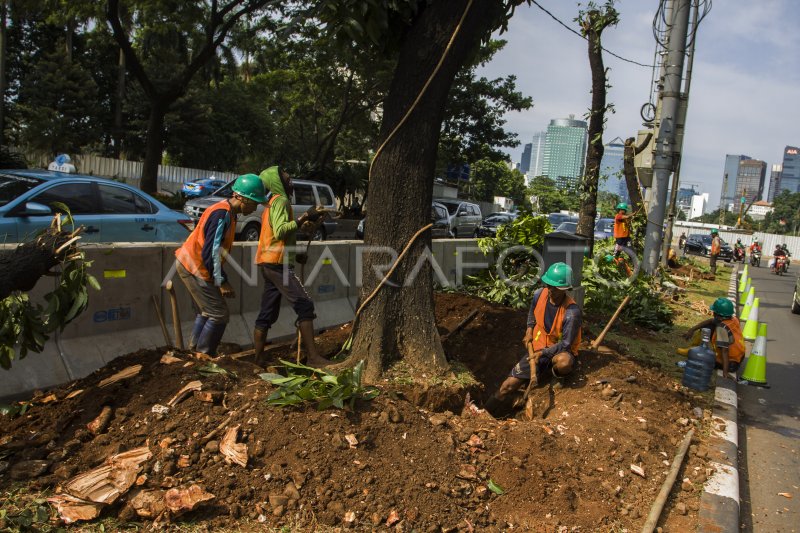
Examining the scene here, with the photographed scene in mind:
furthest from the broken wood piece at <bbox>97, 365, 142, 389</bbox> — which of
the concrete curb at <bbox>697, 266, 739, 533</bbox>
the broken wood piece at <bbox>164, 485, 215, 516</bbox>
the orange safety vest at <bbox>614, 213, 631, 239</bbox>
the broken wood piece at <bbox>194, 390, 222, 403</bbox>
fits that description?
the orange safety vest at <bbox>614, 213, 631, 239</bbox>

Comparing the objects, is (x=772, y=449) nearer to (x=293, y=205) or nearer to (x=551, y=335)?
(x=551, y=335)

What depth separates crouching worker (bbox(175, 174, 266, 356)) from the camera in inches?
206

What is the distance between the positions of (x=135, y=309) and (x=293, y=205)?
1074 centimetres

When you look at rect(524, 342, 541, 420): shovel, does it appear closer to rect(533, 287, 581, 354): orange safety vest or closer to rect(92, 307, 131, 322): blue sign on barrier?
rect(533, 287, 581, 354): orange safety vest

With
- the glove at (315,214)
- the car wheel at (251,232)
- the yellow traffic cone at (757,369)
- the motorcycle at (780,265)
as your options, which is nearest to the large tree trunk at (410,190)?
the glove at (315,214)

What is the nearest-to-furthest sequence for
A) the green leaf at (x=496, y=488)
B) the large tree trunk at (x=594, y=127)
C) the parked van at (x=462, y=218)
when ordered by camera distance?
the green leaf at (x=496, y=488), the large tree trunk at (x=594, y=127), the parked van at (x=462, y=218)

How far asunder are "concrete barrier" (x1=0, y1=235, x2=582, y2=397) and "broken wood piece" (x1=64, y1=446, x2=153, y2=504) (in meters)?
1.84

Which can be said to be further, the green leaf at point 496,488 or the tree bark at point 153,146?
the tree bark at point 153,146

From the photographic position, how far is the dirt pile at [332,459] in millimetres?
3393

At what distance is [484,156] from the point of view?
104ft

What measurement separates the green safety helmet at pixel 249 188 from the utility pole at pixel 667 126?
948cm

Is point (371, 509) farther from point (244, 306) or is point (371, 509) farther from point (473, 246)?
point (473, 246)

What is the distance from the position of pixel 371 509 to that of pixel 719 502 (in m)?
2.48

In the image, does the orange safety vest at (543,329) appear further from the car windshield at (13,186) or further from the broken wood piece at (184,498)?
the car windshield at (13,186)
